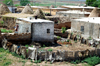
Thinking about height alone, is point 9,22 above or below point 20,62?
above

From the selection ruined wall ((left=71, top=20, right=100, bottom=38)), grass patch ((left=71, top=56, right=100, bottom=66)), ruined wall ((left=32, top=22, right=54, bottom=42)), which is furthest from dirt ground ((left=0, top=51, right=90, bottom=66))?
ruined wall ((left=71, top=20, right=100, bottom=38))

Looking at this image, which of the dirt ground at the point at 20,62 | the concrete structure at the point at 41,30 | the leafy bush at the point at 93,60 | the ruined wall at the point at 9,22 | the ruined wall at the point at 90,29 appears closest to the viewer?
the dirt ground at the point at 20,62

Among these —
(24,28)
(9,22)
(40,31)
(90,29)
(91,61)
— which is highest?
(24,28)

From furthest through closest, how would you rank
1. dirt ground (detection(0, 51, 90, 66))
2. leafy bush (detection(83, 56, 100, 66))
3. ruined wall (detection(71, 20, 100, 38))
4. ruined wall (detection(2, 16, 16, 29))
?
ruined wall (detection(2, 16, 16, 29))
ruined wall (detection(71, 20, 100, 38))
leafy bush (detection(83, 56, 100, 66))
dirt ground (detection(0, 51, 90, 66))

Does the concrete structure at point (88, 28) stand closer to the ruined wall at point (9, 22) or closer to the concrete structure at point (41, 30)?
the concrete structure at point (41, 30)

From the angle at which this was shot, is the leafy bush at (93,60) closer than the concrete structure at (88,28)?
Yes

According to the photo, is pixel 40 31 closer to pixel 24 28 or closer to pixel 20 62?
pixel 24 28

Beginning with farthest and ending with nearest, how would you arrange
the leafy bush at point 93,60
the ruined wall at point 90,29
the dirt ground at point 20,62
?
the ruined wall at point 90,29, the leafy bush at point 93,60, the dirt ground at point 20,62

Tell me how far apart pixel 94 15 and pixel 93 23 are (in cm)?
655

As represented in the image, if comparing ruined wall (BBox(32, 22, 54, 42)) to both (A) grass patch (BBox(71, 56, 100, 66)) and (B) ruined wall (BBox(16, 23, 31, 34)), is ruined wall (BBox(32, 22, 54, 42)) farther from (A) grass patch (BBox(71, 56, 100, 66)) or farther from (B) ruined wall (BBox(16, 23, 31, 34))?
(A) grass patch (BBox(71, 56, 100, 66))

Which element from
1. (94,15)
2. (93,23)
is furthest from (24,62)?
(94,15)

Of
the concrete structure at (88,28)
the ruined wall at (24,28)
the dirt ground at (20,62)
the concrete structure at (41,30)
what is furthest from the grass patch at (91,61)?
the ruined wall at (24,28)

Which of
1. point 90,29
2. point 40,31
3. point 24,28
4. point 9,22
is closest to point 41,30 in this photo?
point 40,31

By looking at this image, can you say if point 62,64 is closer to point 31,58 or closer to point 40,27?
point 31,58
